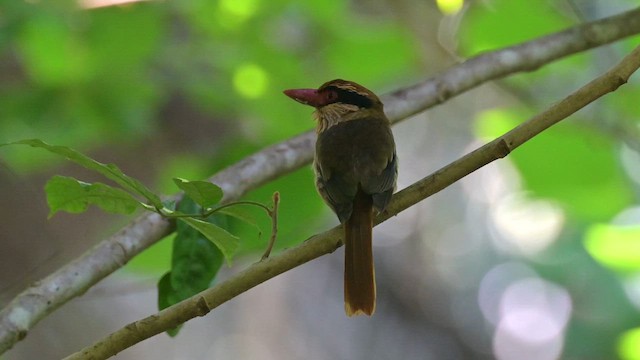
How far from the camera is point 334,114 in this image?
96.9 inches

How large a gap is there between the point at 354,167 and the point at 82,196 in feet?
2.76

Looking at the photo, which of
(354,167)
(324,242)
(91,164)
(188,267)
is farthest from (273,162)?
(91,164)

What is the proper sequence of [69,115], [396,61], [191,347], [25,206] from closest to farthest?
[69,115], [396,61], [25,206], [191,347]

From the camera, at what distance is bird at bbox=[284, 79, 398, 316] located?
194 centimetres

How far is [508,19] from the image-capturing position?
10.4 feet

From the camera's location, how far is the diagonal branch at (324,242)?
146 centimetres

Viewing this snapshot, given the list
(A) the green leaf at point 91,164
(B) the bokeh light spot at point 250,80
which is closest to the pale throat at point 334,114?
(B) the bokeh light spot at point 250,80

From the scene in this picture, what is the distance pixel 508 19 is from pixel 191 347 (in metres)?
2.65

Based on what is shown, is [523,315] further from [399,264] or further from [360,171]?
[360,171]

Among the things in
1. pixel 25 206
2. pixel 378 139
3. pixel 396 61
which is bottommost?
pixel 378 139

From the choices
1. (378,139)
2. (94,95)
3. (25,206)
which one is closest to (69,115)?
(94,95)

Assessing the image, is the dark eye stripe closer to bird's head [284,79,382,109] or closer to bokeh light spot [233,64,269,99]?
bird's head [284,79,382,109]

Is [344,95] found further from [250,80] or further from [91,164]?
[91,164]

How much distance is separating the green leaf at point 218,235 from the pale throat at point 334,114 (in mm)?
1009
